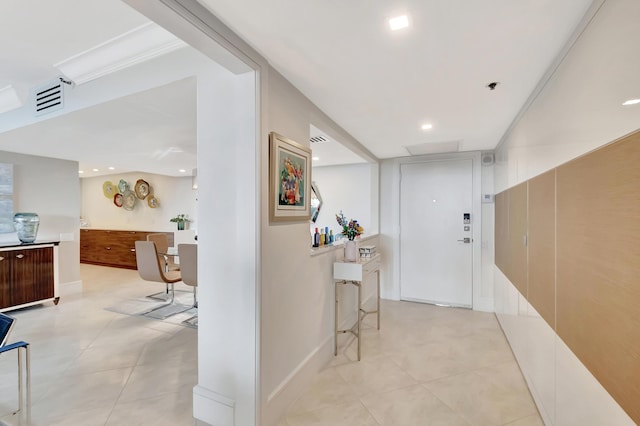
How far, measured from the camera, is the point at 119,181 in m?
7.40

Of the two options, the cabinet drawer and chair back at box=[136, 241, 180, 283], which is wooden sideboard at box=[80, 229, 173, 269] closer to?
chair back at box=[136, 241, 180, 283]

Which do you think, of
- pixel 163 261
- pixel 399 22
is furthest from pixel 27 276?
pixel 399 22

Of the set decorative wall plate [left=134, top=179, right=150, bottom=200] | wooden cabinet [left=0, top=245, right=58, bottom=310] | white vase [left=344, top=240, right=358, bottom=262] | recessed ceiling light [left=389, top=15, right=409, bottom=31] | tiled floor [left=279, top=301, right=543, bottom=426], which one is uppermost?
recessed ceiling light [left=389, top=15, right=409, bottom=31]

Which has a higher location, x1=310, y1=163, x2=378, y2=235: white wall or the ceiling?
the ceiling

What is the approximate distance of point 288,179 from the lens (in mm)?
2053

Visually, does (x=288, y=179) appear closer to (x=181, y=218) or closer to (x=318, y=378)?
(x=318, y=378)

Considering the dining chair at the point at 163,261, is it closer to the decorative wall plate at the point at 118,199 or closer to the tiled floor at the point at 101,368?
the tiled floor at the point at 101,368

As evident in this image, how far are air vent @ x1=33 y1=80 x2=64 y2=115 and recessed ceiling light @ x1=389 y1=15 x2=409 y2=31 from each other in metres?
2.78

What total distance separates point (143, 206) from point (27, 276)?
137 inches

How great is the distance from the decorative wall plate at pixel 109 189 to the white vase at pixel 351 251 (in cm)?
715

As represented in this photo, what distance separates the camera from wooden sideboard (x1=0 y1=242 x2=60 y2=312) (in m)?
3.77

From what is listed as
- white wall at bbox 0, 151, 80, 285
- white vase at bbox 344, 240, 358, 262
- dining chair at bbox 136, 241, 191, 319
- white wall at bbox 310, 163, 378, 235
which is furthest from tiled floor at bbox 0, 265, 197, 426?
white wall at bbox 310, 163, 378, 235

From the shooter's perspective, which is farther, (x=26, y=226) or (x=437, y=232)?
(x=437, y=232)

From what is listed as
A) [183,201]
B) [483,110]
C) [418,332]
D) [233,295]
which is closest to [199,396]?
[233,295]
